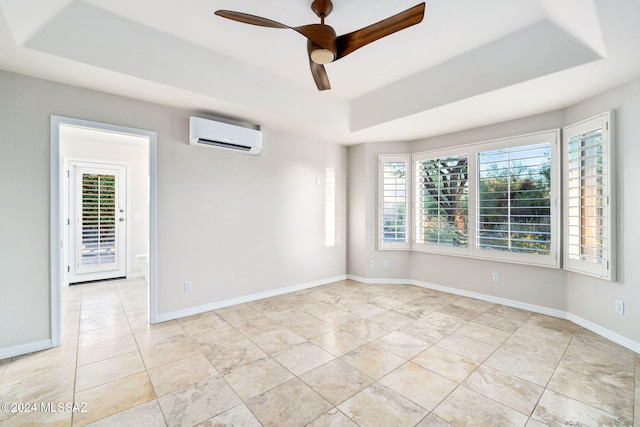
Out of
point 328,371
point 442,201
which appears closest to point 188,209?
point 328,371

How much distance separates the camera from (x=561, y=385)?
2.17 m

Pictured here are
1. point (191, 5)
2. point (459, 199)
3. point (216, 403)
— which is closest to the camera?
point (216, 403)

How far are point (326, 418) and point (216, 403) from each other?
0.76 m

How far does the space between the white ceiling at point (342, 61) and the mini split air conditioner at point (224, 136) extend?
0.64 feet

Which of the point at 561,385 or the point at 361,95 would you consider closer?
the point at 561,385

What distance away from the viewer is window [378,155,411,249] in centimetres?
498

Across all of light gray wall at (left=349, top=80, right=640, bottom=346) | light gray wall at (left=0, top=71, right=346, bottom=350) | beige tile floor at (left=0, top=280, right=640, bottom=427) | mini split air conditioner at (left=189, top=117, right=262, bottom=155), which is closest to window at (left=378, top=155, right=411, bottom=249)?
light gray wall at (left=349, top=80, right=640, bottom=346)

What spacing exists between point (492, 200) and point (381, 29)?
303 cm

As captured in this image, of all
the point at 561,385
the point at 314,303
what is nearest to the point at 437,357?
the point at 561,385

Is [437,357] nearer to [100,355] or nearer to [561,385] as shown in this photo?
[561,385]

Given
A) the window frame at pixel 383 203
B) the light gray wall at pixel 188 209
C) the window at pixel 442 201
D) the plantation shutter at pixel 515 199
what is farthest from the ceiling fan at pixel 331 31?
the window frame at pixel 383 203

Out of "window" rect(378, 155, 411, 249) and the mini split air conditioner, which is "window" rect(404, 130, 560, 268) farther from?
the mini split air conditioner

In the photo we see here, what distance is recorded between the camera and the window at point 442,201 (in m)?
4.34

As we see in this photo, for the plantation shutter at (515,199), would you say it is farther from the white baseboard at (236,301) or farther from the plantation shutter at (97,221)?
the plantation shutter at (97,221)
